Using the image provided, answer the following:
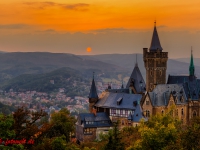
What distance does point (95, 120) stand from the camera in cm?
9244

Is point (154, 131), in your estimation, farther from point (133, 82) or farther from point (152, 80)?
point (133, 82)

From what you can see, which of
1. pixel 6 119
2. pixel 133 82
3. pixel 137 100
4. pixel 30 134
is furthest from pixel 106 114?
pixel 6 119

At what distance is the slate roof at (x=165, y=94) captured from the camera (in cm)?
8731

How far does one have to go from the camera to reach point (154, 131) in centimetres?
4809

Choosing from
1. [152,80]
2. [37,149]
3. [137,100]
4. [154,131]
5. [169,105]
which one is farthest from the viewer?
[152,80]

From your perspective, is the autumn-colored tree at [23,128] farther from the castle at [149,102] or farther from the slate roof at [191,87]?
the slate roof at [191,87]

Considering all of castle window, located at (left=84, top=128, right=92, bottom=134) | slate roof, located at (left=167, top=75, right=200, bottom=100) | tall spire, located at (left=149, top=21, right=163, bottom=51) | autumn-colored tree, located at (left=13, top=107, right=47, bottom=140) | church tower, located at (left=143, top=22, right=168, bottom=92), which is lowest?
castle window, located at (left=84, top=128, right=92, bottom=134)

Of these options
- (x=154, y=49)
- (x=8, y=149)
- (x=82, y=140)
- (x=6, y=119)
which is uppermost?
(x=154, y=49)

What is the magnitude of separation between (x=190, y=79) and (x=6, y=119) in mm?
65659

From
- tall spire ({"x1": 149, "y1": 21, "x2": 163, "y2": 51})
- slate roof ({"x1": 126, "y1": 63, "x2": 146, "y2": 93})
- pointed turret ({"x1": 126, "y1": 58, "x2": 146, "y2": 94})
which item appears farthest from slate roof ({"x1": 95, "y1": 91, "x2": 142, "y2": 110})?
tall spire ({"x1": 149, "y1": 21, "x2": 163, "y2": 51})

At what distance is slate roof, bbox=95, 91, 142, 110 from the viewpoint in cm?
9369

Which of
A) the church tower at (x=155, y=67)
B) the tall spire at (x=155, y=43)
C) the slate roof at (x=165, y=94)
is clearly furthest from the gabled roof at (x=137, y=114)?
the tall spire at (x=155, y=43)

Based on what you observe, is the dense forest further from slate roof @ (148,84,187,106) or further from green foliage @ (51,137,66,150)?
slate roof @ (148,84,187,106)

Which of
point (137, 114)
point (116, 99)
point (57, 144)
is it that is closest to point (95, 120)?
point (116, 99)
